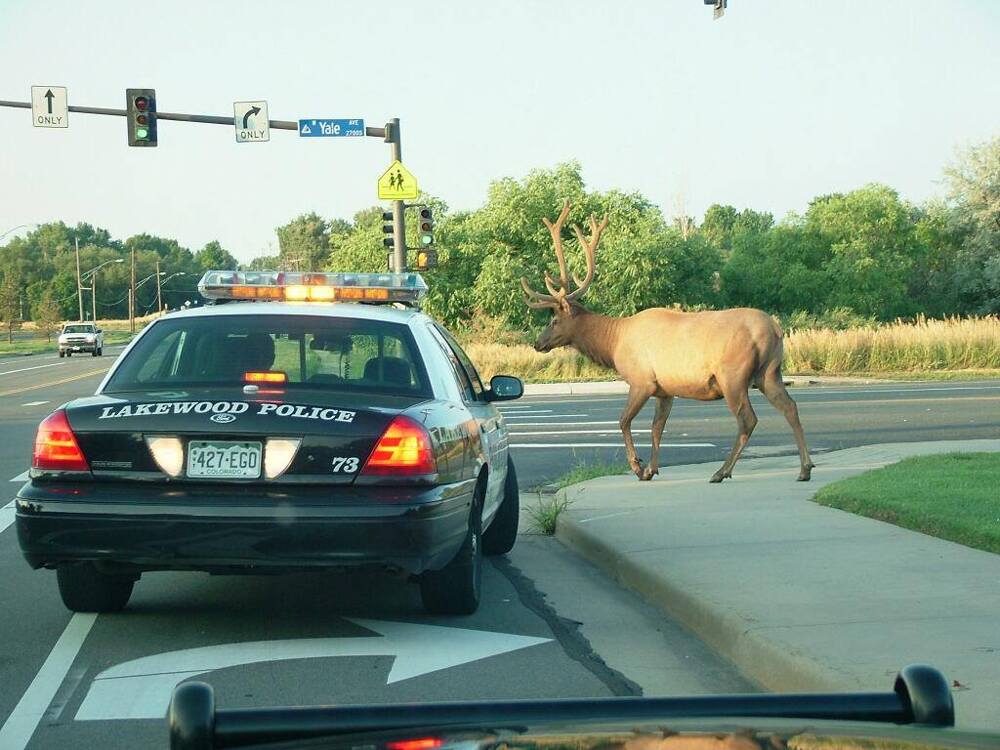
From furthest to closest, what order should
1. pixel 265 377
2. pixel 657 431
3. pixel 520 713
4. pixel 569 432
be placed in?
pixel 569 432 < pixel 657 431 < pixel 265 377 < pixel 520 713

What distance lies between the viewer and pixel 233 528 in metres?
6.38

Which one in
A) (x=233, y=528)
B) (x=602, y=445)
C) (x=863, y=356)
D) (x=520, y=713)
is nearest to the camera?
(x=520, y=713)

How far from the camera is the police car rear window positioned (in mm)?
7277

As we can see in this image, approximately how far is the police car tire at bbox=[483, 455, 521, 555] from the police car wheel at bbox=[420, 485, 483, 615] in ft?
6.68

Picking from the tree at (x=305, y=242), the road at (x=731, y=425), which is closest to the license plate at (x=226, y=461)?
the road at (x=731, y=425)

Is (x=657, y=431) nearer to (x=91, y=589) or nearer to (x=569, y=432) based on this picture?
(x=569, y=432)

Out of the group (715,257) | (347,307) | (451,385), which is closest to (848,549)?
(451,385)

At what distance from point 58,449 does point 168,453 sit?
59 centimetres

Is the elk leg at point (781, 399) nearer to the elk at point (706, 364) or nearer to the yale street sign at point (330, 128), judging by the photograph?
the elk at point (706, 364)

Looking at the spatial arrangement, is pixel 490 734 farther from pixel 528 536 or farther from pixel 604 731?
pixel 528 536

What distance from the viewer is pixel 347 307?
793 centimetres

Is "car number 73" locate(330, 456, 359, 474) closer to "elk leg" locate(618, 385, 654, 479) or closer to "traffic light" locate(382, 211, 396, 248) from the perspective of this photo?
"elk leg" locate(618, 385, 654, 479)

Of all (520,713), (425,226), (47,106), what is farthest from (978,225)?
(520,713)

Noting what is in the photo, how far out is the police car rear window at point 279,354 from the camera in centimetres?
728
